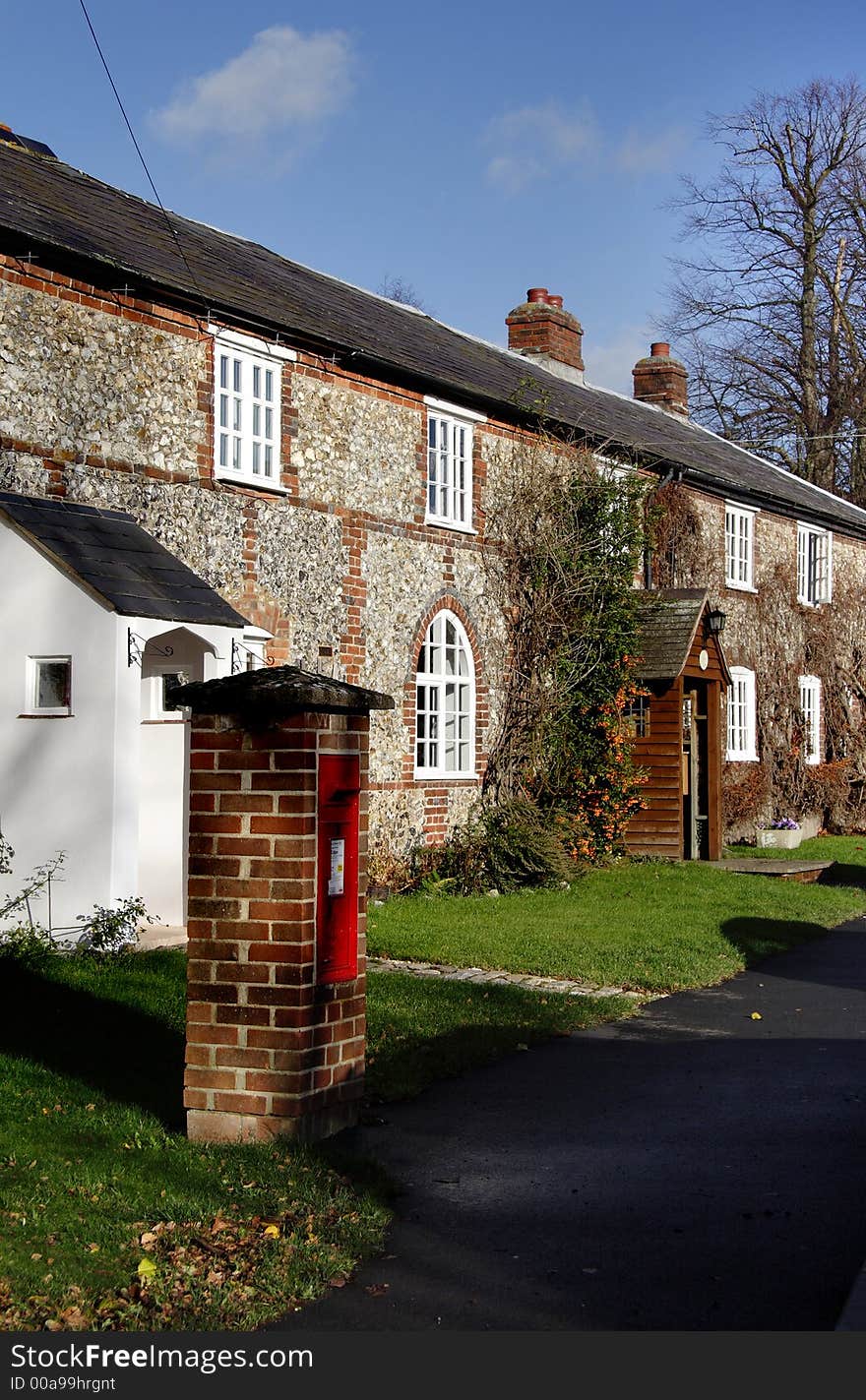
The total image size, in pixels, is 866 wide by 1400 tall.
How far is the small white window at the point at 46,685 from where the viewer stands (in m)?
11.5

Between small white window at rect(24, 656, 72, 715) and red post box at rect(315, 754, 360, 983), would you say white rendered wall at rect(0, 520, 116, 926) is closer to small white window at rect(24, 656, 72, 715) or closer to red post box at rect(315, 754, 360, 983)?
small white window at rect(24, 656, 72, 715)

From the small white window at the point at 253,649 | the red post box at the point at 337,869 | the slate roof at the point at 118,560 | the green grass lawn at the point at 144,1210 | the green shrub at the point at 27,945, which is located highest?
the slate roof at the point at 118,560

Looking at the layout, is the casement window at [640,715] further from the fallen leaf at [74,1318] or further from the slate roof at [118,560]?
the fallen leaf at [74,1318]

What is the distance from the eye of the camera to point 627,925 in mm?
13117

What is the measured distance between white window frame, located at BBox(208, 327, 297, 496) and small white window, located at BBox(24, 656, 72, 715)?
3.09 m

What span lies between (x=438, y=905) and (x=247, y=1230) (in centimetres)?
972

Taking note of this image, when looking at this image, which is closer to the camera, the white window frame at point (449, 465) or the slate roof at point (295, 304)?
the slate roof at point (295, 304)

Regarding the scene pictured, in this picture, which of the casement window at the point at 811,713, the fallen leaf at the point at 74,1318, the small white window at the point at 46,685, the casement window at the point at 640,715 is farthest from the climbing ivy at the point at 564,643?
the fallen leaf at the point at 74,1318

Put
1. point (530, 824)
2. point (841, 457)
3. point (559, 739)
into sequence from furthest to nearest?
point (841, 457) < point (559, 739) < point (530, 824)

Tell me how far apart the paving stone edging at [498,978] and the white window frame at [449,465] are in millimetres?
7052

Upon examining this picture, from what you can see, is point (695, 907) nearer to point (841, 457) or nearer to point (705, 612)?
point (705, 612)

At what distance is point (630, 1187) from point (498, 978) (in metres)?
4.93

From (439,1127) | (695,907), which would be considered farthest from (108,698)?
(695,907)

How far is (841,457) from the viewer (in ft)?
136
